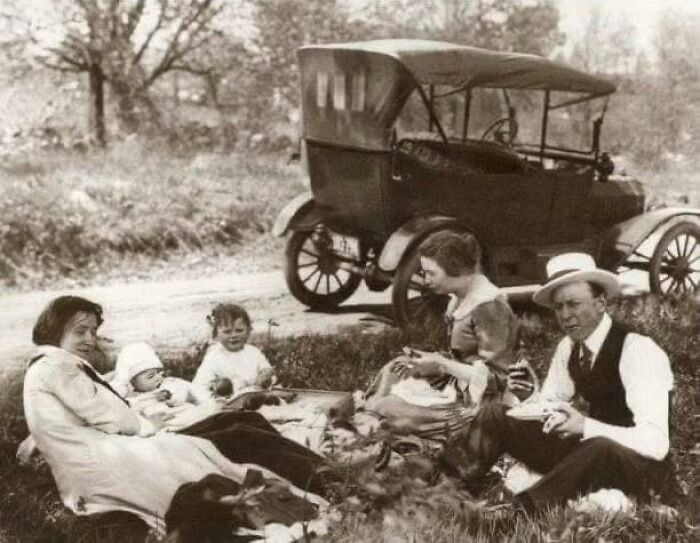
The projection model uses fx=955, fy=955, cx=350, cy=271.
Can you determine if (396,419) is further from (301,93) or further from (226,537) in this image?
(301,93)

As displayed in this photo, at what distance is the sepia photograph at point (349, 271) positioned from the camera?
3.77m

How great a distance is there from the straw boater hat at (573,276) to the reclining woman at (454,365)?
27cm

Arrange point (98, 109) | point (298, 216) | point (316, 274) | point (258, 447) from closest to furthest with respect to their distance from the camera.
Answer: point (258, 447) < point (98, 109) < point (298, 216) < point (316, 274)

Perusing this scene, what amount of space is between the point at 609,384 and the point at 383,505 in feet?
3.39

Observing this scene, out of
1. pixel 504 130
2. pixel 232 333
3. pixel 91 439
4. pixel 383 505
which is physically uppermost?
pixel 504 130

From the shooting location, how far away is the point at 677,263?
478 cm

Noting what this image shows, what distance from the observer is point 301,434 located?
160 inches

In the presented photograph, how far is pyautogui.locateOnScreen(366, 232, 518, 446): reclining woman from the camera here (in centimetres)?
410

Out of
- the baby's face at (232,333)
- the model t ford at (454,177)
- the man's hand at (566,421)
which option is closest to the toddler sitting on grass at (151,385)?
the baby's face at (232,333)

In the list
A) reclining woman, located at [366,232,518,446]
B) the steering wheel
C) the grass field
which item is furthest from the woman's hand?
the steering wheel

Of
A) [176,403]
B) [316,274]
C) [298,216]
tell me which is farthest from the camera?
[316,274]

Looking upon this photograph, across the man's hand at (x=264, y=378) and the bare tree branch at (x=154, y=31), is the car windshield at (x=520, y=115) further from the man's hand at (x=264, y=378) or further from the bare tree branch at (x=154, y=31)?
the man's hand at (x=264, y=378)

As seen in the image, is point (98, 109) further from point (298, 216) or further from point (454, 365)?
point (454, 365)

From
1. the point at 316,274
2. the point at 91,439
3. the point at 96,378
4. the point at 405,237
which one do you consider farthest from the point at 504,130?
the point at 91,439
